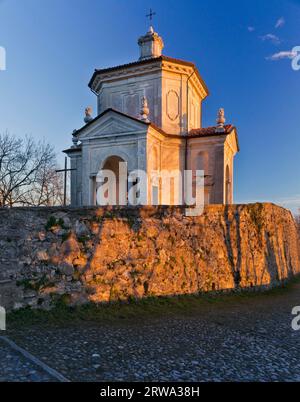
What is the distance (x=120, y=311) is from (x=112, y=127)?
11.0m

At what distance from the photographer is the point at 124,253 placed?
780 cm

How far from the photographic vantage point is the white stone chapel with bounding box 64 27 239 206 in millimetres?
15189

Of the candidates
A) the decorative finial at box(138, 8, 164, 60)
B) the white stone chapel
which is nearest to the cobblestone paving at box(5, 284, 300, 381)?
the white stone chapel

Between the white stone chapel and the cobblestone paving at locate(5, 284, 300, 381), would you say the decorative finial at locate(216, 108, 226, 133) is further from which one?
the cobblestone paving at locate(5, 284, 300, 381)

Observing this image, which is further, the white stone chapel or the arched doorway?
the arched doorway

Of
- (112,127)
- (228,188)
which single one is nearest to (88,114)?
(112,127)

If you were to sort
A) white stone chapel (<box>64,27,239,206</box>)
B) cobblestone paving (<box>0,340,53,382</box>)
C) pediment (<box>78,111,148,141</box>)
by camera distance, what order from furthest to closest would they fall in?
white stone chapel (<box>64,27,239,206</box>) < pediment (<box>78,111,148,141</box>) < cobblestone paving (<box>0,340,53,382</box>)

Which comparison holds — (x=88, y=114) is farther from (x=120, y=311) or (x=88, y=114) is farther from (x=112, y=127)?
(x=120, y=311)

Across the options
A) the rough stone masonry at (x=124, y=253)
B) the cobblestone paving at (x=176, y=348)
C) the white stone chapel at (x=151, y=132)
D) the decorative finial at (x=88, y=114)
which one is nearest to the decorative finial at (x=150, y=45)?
the white stone chapel at (x=151, y=132)

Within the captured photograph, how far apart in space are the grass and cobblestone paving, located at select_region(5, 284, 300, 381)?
377 millimetres

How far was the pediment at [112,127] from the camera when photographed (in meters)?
14.8

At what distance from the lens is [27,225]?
6.91 meters

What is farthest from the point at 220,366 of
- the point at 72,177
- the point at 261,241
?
the point at 72,177

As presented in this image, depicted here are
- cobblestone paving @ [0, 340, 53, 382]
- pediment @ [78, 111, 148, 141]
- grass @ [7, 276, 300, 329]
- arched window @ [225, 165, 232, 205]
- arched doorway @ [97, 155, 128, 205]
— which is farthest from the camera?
arched window @ [225, 165, 232, 205]
